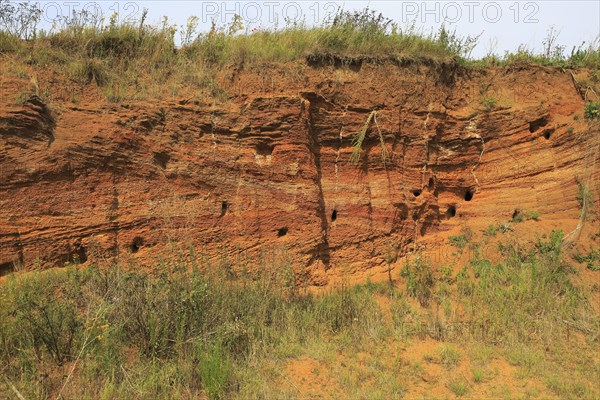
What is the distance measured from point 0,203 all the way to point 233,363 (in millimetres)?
3506

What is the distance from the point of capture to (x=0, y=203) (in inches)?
241

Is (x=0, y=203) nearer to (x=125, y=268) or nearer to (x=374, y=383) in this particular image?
(x=125, y=268)

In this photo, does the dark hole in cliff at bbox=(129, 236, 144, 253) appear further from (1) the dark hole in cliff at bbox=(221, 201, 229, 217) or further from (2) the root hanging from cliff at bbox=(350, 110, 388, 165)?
(2) the root hanging from cliff at bbox=(350, 110, 388, 165)

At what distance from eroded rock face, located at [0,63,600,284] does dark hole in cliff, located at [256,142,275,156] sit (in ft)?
0.06

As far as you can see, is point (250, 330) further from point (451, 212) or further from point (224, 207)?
point (451, 212)

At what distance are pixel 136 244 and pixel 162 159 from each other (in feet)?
4.11

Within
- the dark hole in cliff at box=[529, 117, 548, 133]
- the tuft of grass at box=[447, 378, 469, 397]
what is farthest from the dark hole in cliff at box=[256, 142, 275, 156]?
the dark hole in cliff at box=[529, 117, 548, 133]

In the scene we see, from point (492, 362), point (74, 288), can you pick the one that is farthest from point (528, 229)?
point (74, 288)

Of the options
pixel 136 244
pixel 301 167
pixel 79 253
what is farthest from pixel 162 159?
pixel 301 167

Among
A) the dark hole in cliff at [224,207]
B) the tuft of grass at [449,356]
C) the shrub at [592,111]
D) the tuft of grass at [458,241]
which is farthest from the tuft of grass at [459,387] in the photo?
the shrub at [592,111]

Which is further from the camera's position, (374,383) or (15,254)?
(15,254)

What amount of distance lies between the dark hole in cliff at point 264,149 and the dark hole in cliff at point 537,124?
4.74 metres

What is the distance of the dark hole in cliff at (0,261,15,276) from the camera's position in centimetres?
606

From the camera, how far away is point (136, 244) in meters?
6.81
